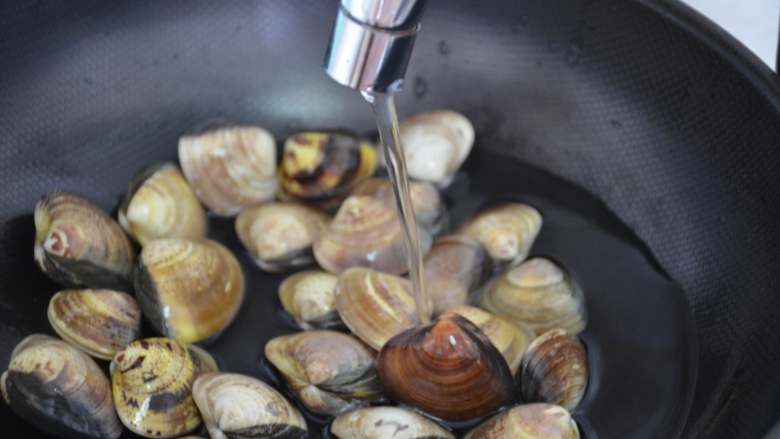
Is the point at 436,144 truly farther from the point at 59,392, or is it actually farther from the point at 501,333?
the point at 59,392

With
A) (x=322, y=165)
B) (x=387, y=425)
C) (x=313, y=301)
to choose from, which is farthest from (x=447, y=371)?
(x=322, y=165)

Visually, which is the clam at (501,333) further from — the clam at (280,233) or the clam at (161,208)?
the clam at (161,208)

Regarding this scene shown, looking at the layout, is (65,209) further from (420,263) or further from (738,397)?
(738,397)

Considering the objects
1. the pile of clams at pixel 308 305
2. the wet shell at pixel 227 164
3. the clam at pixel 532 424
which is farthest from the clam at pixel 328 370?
the wet shell at pixel 227 164

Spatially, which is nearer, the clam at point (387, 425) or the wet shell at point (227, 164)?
the clam at point (387, 425)

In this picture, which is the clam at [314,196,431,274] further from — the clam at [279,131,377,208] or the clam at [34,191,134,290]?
the clam at [34,191,134,290]

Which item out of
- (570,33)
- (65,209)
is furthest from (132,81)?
(570,33)

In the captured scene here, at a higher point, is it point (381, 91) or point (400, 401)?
point (381, 91)
